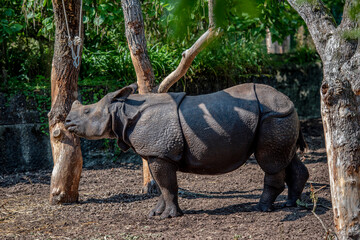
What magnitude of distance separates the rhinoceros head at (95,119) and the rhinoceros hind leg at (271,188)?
5.98 ft

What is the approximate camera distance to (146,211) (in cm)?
557

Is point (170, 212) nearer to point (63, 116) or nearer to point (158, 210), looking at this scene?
point (158, 210)

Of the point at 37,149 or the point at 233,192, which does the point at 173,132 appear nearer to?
the point at 233,192

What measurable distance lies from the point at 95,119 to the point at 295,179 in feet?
7.84

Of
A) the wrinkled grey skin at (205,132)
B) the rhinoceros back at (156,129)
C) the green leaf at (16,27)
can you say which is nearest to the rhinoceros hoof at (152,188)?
the wrinkled grey skin at (205,132)

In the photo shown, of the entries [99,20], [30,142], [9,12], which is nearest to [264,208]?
[30,142]

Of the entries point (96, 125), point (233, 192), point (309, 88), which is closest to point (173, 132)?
point (96, 125)

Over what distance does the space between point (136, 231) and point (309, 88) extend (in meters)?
8.28

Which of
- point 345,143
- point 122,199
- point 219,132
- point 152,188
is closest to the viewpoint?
point 345,143

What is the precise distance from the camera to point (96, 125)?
529 centimetres

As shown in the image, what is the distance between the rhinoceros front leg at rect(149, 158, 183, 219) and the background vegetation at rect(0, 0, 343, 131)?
3202 millimetres

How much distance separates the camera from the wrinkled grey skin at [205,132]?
5.01 meters

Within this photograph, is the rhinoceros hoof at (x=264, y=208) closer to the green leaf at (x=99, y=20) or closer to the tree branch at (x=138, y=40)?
the tree branch at (x=138, y=40)

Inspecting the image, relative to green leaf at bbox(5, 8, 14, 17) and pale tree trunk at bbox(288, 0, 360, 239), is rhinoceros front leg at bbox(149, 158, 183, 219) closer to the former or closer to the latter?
pale tree trunk at bbox(288, 0, 360, 239)
